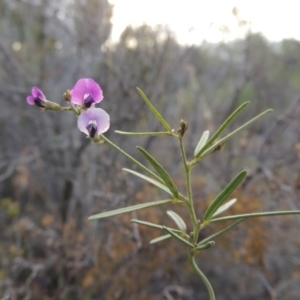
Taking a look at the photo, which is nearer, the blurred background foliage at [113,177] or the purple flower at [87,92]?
the purple flower at [87,92]

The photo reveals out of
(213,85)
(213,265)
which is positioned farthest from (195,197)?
(213,85)

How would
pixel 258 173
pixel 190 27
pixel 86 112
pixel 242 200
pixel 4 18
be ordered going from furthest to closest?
1. pixel 4 18
2. pixel 190 27
3. pixel 258 173
4. pixel 242 200
5. pixel 86 112

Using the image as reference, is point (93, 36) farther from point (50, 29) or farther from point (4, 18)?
point (4, 18)

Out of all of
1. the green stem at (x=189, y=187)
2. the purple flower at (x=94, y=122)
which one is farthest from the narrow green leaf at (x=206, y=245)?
the purple flower at (x=94, y=122)

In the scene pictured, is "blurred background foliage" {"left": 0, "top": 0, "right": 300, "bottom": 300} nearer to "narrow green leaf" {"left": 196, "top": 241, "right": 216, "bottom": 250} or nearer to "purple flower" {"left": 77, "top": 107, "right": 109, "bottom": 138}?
"narrow green leaf" {"left": 196, "top": 241, "right": 216, "bottom": 250}

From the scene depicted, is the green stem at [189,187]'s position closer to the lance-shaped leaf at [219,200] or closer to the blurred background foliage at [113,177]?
the lance-shaped leaf at [219,200]

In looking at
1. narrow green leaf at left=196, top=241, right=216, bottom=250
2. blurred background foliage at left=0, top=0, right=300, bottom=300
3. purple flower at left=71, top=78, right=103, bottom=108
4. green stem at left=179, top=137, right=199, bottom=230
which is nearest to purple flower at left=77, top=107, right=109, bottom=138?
purple flower at left=71, top=78, right=103, bottom=108
